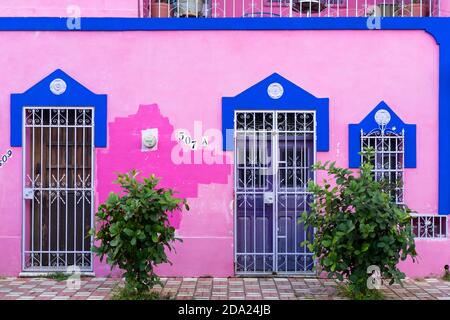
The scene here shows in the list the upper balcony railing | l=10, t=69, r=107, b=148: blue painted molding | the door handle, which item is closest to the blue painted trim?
the upper balcony railing

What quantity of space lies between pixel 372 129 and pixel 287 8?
226cm

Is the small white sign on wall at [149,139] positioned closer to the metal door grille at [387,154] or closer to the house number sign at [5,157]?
the house number sign at [5,157]

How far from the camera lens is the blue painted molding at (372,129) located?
838 cm

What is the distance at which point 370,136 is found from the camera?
8414 millimetres

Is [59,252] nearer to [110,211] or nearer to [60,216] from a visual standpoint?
[60,216]

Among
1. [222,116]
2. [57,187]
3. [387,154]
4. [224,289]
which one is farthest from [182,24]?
[224,289]

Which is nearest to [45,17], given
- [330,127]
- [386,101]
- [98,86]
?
[98,86]

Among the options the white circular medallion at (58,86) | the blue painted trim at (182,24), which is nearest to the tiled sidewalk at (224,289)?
the white circular medallion at (58,86)

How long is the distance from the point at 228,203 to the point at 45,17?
3.32 m

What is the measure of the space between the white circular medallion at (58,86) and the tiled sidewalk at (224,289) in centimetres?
236

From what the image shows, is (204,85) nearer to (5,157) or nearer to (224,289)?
(224,289)

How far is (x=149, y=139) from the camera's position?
8.38 m

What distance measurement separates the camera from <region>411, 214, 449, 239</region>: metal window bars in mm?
8406

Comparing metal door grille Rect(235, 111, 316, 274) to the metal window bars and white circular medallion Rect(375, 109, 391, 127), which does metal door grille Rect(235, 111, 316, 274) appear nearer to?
white circular medallion Rect(375, 109, 391, 127)
